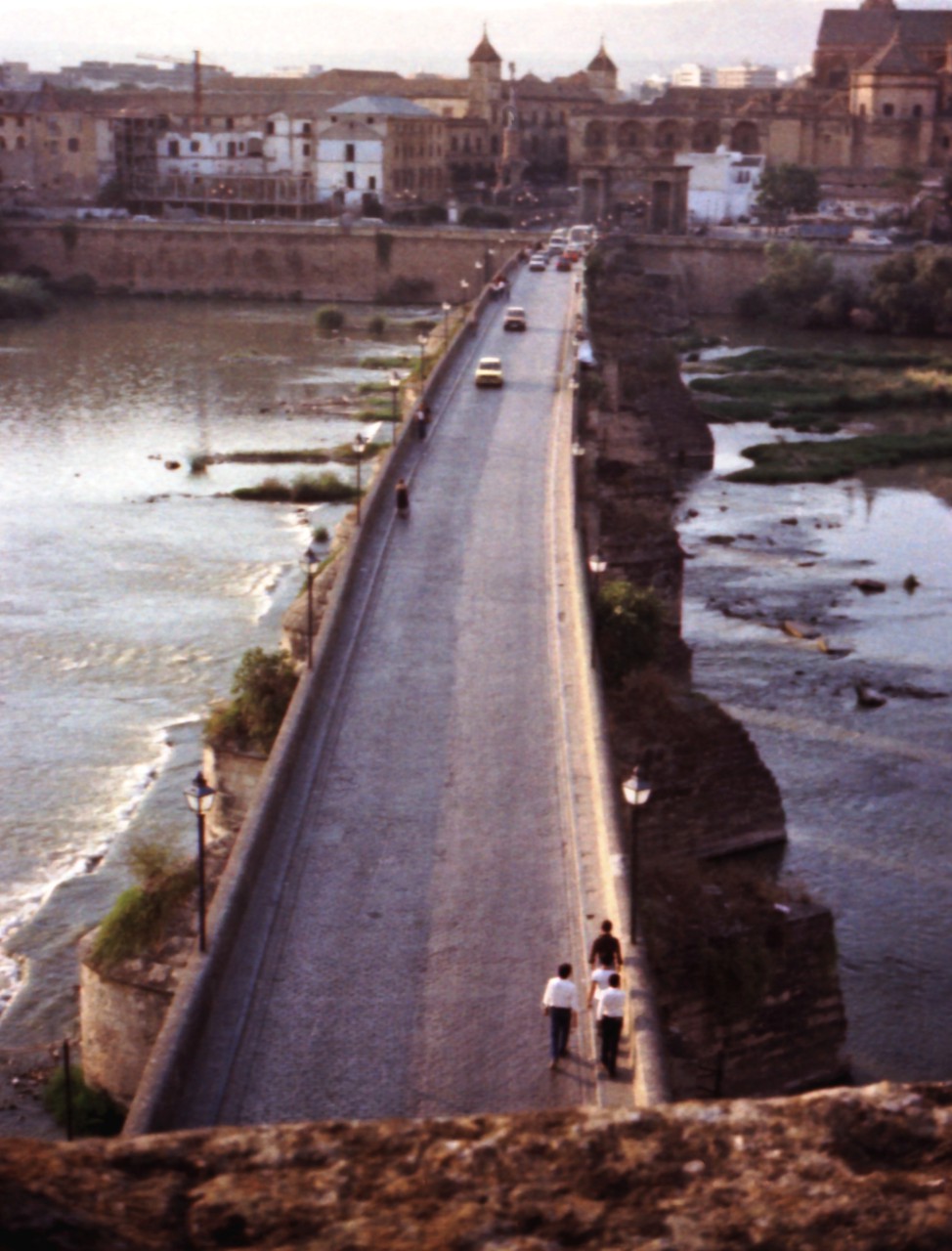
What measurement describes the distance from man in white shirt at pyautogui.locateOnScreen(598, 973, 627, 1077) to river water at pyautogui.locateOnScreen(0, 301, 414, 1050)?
277 inches

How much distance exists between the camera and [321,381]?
166 feet

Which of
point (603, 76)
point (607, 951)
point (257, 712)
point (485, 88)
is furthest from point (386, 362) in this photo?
point (603, 76)

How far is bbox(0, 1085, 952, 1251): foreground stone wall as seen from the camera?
5.49 m

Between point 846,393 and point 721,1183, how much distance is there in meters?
46.0

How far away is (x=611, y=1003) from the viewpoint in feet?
32.0

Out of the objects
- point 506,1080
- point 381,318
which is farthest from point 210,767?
point 381,318

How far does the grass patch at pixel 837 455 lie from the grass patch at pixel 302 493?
920 cm

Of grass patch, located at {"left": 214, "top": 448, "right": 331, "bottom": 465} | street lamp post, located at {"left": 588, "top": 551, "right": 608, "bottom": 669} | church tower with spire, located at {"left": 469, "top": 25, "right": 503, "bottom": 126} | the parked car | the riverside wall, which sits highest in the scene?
church tower with spire, located at {"left": 469, "top": 25, "right": 503, "bottom": 126}

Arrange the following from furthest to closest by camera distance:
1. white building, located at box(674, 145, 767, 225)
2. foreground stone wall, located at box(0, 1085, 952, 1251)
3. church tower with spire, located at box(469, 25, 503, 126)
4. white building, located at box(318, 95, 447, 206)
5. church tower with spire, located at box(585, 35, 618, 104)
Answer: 1. church tower with spire, located at box(585, 35, 618, 104)
2. church tower with spire, located at box(469, 25, 503, 126)
3. white building, located at box(318, 95, 447, 206)
4. white building, located at box(674, 145, 767, 225)
5. foreground stone wall, located at box(0, 1085, 952, 1251)

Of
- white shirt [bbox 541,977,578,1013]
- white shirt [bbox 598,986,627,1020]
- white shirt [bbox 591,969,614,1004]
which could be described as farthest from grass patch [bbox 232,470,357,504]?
white shirt [bbox 598,986,627,1020]

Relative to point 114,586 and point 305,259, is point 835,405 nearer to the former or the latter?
point 114,586

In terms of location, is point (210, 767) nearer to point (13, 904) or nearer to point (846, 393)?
point (13, 904)

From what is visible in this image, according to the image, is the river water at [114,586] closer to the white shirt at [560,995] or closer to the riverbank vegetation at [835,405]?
the white shirt at [560,995]

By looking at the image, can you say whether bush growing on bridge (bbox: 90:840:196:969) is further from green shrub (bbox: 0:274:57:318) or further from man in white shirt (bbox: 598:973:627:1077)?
green shrub (bbox: 0:274:57:318)
